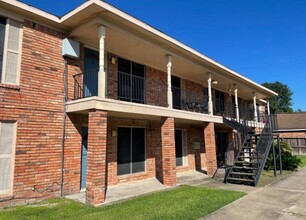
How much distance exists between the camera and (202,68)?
12.5m

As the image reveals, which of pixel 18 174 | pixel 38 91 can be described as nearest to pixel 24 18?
pixel 38 91

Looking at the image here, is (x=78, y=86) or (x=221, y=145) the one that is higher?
(x=78, y=86)

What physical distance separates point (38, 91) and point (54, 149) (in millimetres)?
1830

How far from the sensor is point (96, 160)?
682 centimetres

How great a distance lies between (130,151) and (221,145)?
8.54 metres

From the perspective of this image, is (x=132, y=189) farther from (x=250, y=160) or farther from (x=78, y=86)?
(x=250, y=160)

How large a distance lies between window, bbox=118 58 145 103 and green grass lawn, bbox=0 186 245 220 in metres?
4.34

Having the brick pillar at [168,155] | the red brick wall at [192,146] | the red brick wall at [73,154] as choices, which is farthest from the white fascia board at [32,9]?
the red brick wall at [192,146]

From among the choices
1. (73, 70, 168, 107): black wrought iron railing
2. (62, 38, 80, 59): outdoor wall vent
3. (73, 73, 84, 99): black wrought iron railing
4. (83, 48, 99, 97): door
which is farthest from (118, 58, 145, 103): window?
(62, 38, 80, 59): outdoor wall vent

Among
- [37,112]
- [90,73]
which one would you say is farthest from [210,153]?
[37,112]

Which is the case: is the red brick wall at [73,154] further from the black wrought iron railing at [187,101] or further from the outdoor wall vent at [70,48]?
the black wrought iron railing at [187,101]

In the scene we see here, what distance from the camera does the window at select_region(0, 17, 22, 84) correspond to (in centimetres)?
687

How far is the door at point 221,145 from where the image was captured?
1636 centimetres

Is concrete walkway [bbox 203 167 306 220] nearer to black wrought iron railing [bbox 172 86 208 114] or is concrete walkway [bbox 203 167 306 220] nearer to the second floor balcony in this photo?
the second floor balcony
